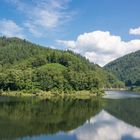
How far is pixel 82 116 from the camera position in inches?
2822

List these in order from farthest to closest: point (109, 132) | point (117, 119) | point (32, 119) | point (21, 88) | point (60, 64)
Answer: point (60, 64)
point (21, 88)
point (117, 119)
point (32, 119)
point (109, 132)

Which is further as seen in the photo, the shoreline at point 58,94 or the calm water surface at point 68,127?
the shoreline at point 58,94

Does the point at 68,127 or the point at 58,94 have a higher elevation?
the point at 58,94

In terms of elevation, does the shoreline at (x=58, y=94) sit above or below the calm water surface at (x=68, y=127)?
above

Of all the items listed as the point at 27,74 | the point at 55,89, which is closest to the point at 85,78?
the point at 55,89

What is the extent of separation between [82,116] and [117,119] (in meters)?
8.02

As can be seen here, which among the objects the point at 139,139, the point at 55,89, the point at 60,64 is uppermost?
the point at 60,64

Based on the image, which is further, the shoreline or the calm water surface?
the shoreline

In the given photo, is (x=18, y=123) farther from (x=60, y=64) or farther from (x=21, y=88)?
(x=60, y=64)

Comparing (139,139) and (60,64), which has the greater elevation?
(60,64)

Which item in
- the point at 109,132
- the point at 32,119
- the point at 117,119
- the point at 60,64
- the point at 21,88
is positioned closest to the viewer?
the point at 109,132

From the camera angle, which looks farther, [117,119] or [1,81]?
[1,81]

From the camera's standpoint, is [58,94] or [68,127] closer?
[68,127]

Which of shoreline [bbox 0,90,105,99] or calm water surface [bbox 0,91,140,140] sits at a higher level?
shoreline [bbox 0,90,105,99]
